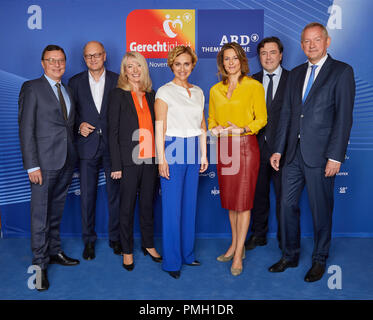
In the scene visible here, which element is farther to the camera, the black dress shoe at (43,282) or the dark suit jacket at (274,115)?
the dark suit jacket at (274,115)

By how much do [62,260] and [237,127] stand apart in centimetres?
199

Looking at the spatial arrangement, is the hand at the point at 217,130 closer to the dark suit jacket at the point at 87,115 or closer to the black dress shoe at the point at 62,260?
the dark suit jacket at the point at 87,115

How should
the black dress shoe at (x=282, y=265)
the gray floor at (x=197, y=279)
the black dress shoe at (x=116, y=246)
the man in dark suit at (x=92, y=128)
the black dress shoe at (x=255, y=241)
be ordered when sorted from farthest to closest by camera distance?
1. the black dress shoe at (x=255, y=241)
2. the black dress shoe at (x=116, y=246)
3. the man in dark suit at (x=92, y=128)
4. the black dress shoe at (x=282, y=265)
5. the gray floor at (x=197, y=279)

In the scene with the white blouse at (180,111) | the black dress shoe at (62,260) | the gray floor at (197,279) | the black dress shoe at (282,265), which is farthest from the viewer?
the black dress shoe at (62,260)

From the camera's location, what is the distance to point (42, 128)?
10.2ft

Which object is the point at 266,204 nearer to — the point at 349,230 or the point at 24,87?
the point at 349,230

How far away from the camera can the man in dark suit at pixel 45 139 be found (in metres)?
3.02

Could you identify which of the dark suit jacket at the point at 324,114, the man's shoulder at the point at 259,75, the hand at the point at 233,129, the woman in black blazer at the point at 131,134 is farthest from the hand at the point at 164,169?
the man's shoulder at the point at 259,75

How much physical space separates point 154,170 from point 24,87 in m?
1.27

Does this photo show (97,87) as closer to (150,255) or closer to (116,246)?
(116,246)

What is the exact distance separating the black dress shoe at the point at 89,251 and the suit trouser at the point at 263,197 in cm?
165

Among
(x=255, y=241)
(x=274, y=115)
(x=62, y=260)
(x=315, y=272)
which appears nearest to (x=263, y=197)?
(x=255, y=241)

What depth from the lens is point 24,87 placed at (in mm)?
3074

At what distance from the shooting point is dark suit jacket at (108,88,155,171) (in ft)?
10.2
